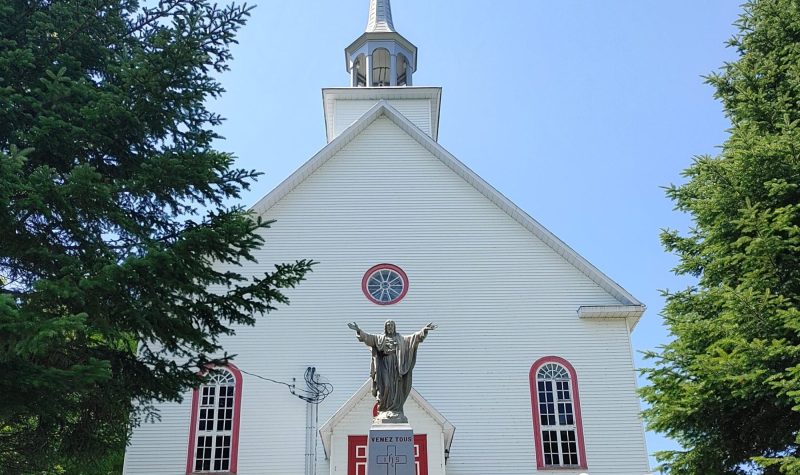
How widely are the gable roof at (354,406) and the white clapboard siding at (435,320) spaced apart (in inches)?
40.0

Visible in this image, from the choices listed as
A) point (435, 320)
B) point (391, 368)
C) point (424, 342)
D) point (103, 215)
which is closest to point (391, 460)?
point (391, 368)

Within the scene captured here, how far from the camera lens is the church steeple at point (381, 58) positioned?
2805 centimetres

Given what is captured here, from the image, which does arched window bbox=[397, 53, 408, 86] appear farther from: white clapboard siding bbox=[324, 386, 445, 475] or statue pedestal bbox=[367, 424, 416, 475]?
statue pedestal bbox=[367, 424, 416, 475]

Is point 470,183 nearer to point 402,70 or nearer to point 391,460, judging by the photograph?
point 402,70

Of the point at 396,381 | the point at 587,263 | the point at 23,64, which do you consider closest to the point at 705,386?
the point at 396,381

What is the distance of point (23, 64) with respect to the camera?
35.7 feet

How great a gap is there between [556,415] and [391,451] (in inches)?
345

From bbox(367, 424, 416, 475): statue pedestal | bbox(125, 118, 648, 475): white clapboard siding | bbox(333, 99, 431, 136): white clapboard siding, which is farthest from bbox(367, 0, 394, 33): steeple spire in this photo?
bbox(367, 424, 416, 475): statue pedestal

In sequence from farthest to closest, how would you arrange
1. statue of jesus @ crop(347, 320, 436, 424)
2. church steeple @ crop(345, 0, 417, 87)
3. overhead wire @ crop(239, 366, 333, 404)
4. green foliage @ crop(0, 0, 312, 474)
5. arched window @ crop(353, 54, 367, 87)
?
1. arched window @ crop(353, 54, 367, 87)
2. church steeple @ crop(345, 0, 417, 87)
3. overhead wire @ crop(239, 366, 333, 404)
4. statue of jesus @ crop(347, 320, 436, 424)
5. green foliage @ crop(0, 0, 312, 474)

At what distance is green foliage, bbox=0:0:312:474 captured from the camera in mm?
9758

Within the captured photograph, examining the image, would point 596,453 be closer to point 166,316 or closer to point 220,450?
point 220,450

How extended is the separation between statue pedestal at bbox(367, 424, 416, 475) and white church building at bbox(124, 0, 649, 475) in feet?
20.8

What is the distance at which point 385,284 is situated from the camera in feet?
64.9

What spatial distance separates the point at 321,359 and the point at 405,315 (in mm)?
2271
